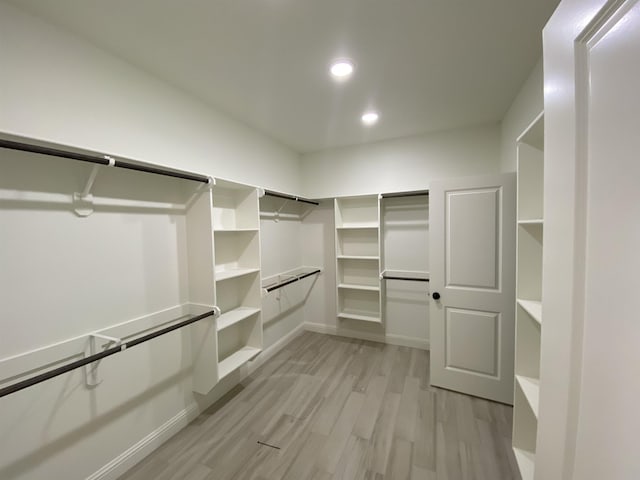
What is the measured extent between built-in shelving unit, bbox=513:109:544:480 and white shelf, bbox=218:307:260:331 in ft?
6.39

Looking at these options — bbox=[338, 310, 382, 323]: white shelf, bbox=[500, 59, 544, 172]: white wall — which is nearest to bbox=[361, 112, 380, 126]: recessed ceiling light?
bbox=[500, 59, 544, 172]: white wall

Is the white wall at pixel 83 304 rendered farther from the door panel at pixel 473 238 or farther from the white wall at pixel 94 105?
the door panel at pixel 473 238

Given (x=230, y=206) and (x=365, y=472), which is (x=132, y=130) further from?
(x=365, y=472)

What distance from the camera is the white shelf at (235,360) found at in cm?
210

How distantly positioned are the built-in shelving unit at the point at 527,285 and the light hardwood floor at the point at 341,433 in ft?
1.47

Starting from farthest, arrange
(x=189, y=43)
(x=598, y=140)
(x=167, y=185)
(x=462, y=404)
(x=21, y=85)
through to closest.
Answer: (x=462, y=404) < (x=167, y=185) < (x=189, y=43) < (x=21, y=85) < (x=598, y=140)

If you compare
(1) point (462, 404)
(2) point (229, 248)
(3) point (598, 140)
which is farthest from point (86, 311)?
(1) point (462, 404)

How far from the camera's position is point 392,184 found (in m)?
3.26

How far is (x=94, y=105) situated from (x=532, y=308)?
2642 millimetres

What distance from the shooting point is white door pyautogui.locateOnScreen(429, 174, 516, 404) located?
2.23 metres

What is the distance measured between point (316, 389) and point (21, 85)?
2879mm

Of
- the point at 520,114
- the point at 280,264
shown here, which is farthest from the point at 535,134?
the point at 280,264

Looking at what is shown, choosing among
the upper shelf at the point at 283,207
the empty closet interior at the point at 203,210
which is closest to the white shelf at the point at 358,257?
the empty closet interior at the point at 203,210

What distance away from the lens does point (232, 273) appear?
226 centimetres
